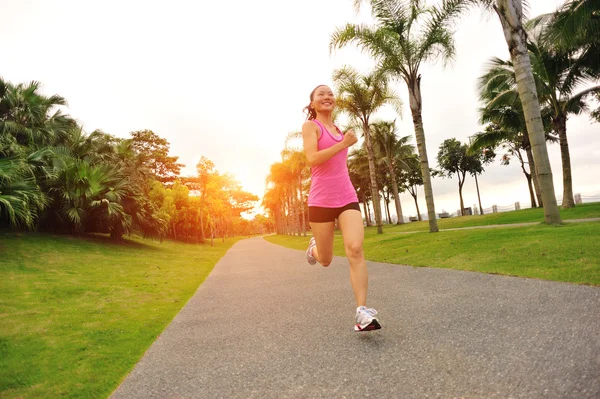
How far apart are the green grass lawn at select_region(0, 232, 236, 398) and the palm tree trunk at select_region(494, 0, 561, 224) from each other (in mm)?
10029

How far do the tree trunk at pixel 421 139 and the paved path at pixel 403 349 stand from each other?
386 inches

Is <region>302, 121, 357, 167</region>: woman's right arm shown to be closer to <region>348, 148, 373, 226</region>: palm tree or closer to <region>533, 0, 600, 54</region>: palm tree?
<region>533, 0, 600, 54</region>: palm tree

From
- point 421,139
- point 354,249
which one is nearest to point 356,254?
point 354,249

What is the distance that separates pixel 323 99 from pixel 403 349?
234 centimetres

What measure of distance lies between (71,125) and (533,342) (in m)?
21.8

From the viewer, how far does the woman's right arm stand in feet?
9.59

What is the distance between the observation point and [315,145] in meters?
3.08

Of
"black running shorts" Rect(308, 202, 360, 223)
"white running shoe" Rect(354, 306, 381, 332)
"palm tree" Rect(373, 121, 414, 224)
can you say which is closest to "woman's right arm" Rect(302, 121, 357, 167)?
"black running shorts" Rect(308, 202, 360, 223)

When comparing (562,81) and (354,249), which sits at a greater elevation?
(562,81)

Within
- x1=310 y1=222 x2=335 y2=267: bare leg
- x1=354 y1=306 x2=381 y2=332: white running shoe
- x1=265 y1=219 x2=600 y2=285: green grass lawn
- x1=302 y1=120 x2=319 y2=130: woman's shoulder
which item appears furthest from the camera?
x1=265 y1=219 x2=600 y2=285: green grass lawn

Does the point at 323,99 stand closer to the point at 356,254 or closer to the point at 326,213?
the point at 326,213

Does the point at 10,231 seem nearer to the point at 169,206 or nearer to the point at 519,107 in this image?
the point at 169,206

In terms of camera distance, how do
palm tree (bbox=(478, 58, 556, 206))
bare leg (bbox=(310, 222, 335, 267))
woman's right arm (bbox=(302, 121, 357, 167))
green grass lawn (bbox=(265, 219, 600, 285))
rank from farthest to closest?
1. palm tree (bbox=(478, 58, 556, 206))
2. green grass lawn (bbox=(265, 219, 600, 285))
3. bare leg (bbox=(310, 222, 335, 267))
4. woman's right arm (bbox=(302, 121, 357, 167))

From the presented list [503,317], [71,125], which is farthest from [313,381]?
[71,125]
